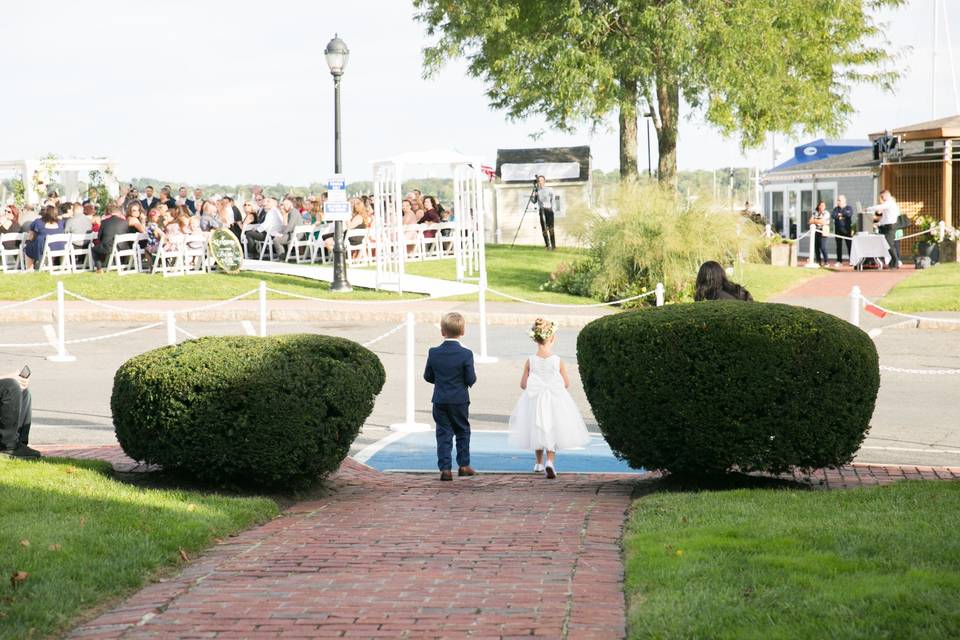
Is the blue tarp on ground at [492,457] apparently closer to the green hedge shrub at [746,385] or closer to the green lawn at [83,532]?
the green hedge shrub at [746,385]

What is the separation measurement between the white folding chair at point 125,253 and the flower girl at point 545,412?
17869 millimetres

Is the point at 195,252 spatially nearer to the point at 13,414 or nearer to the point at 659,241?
the point at 659,241

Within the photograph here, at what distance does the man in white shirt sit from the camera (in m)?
29.8

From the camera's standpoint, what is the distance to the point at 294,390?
8.33 meters

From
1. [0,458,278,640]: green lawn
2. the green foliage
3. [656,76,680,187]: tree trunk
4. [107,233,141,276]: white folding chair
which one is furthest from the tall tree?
[0,458,278,640]: green lawn

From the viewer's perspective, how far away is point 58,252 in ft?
89.0

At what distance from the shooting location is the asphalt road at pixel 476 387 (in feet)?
37.8

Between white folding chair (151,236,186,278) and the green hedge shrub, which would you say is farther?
white folding chair (151,236,186,278)

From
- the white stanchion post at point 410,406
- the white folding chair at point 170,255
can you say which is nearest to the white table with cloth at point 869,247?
the white folding chair at point 170,255

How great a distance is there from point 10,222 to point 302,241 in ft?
21.6

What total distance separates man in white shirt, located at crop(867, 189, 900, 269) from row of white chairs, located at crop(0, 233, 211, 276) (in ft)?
Answer: 50.2

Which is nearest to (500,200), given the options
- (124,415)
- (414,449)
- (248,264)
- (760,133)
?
(760,133)

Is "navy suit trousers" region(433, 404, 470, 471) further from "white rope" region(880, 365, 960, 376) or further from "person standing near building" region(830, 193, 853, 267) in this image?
"person standing near building" region(830, 193, 853, 267)

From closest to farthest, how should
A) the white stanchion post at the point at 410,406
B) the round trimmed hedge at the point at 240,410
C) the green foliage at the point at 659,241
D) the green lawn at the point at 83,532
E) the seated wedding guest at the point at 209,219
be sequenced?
the green lawn at the point at 83,532
the round trimmed hedge at the point at 240,410
the white stanchion post at the point at 410,406
the green foliage at the point at 659,241
the seated wedding guest at the point at 209,219
